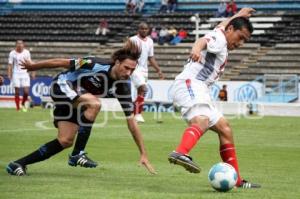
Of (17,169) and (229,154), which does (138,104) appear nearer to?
(17,169)

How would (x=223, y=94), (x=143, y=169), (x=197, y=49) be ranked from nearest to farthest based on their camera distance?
(x=197, y=49)
(x=143, y=169)
(x=223, y=94)

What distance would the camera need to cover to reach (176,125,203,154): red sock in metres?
9.57

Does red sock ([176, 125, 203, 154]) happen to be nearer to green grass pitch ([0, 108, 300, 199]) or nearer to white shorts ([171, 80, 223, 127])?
white shorts ([171, 80, 223, 127])

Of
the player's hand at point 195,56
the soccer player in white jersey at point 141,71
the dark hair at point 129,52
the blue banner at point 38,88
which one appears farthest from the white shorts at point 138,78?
the blue banner at point 38,88

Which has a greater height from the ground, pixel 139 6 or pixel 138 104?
pixel 139 6

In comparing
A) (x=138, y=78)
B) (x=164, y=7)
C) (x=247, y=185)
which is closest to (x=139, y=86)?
(x=138, y=78)

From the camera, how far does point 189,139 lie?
971 centimetres

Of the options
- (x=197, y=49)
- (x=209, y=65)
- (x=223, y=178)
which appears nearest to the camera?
(x=223, y=178)

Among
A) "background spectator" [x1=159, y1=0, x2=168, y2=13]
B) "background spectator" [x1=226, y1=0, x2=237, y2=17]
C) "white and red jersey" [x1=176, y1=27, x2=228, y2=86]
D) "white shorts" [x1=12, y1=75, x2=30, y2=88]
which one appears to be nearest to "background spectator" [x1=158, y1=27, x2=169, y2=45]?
"background spectator" [x1=226, y1=0, x2=237, y2=17]

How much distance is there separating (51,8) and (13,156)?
40.7 metres

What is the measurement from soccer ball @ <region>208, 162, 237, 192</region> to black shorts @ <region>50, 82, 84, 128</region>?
246 centimetres

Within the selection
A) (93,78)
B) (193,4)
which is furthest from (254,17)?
(93,78)

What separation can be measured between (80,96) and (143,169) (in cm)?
170

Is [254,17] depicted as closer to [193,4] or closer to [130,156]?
[193,4]
